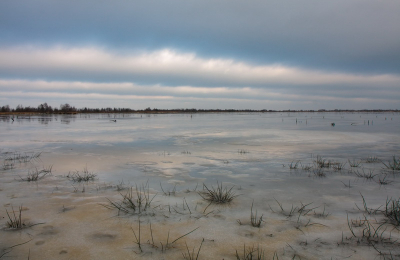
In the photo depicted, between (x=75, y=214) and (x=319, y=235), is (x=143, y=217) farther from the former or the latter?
(x=319, y=235)

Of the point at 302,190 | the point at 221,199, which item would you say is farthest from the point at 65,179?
the point at 302,190

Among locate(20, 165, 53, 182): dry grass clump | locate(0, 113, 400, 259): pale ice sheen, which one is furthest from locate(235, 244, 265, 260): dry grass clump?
locate(20, 165, 53, 182): dry grass clump

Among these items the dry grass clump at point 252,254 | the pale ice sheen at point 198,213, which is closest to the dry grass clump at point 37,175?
the pale ice sheen at point 198,213

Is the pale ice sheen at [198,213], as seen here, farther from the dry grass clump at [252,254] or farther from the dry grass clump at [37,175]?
the dry grass clump at [37,175]

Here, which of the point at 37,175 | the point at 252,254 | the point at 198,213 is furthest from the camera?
the point at 37,175

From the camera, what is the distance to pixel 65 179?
5355 mm

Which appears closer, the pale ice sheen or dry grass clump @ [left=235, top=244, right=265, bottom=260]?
dry grass clump @ [left=235, top=244, right=265, bottom=260]

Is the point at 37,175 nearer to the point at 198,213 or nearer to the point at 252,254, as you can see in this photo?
the point at 198,213

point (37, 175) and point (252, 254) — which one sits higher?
point (37, 175)

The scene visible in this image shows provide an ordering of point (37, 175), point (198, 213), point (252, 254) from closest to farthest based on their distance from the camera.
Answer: point (252, 254), point (198, 213), point (37, 175)

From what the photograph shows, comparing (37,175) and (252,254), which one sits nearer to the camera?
(252,254)

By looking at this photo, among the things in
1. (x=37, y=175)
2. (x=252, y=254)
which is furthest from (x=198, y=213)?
(x=37, y=175)

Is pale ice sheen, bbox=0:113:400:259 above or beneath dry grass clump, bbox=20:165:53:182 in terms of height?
beneath

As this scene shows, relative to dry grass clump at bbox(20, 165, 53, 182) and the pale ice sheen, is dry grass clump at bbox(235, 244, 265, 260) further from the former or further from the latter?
dry grass clump at bbox(20, 165, 53, 182)
